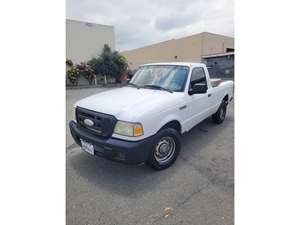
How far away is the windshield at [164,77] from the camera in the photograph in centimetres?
347

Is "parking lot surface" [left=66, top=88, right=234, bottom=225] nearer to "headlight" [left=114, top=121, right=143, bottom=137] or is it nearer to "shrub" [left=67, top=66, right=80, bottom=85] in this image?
"headlight" [left=114, top=121, right=143, bottom=137]

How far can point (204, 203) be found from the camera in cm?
231

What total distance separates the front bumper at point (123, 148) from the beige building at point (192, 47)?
24744mm

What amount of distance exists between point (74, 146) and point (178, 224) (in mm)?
2766

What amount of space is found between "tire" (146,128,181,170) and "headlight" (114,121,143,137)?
0.37m

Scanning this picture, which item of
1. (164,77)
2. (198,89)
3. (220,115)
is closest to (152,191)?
(198,89)

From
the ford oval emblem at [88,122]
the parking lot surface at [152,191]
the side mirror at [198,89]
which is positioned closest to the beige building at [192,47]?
the side mirror at [198,89]

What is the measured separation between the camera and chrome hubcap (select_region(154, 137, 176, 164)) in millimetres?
2996

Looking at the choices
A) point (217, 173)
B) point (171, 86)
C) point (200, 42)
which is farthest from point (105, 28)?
point (217, 173)

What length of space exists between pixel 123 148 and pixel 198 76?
2.35 meters

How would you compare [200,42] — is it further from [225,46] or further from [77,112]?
[77,112]

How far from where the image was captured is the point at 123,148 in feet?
8.17

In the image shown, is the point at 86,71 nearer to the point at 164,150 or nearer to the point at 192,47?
the point at 164,150

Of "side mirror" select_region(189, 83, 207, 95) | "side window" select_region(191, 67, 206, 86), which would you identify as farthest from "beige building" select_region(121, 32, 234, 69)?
"side mirror" select_region(189, 83, 207, 95)
